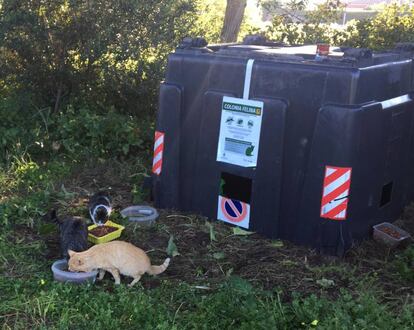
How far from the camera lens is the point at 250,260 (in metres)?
4.23

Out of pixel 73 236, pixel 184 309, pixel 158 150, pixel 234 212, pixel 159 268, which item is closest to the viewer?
pixel 184 309

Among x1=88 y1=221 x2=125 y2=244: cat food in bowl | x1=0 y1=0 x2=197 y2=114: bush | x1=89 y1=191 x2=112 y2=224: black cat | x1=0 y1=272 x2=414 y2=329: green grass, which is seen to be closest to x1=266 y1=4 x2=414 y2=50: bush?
x1=0 y1=0 x2=197 y2=114: bush

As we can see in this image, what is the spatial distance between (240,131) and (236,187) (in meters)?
0.49

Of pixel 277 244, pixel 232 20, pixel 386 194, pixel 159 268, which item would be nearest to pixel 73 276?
pixel 159 268

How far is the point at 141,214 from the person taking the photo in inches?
196

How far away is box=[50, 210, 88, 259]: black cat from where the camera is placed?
4.06m

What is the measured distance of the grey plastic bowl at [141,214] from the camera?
15.7 feet

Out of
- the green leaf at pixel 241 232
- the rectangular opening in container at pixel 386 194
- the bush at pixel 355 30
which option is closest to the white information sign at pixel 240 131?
the green leaf at pixel 241 232

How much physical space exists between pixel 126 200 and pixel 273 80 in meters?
2.00

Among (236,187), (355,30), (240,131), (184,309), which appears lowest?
(184,309)

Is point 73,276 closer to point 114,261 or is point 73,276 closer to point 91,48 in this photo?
point 114,261

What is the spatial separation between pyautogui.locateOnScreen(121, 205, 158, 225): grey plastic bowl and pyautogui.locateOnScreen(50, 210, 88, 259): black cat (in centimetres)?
65

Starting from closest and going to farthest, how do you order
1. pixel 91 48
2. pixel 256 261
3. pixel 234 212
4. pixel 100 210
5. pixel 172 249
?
pixel 256 261 < pixel 172 249 < pixel 100 210 < pixel 234 212 < pixel 91 48

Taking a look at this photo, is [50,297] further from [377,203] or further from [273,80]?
Result: [377,203]
